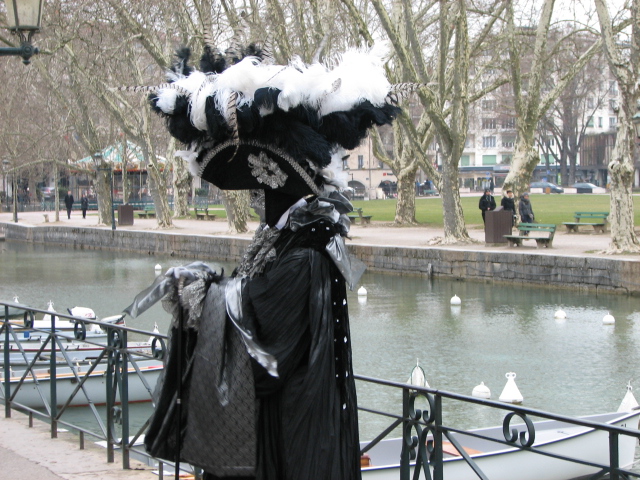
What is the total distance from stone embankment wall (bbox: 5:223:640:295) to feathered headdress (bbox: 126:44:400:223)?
16060 mm

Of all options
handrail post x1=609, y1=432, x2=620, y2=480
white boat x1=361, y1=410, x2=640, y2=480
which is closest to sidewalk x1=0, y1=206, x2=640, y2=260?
white boat x1=361, y1=410, x2=640, y2=480

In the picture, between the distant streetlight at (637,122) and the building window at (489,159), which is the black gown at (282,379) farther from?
the building window at (489,159)

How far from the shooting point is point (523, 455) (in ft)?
23.3

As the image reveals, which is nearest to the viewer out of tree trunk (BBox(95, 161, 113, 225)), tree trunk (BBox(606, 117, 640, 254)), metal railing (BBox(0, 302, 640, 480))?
metal railing (BBox(0, 302, 640, 480))

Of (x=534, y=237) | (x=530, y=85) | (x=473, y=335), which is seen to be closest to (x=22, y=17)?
(x=473, y=335)

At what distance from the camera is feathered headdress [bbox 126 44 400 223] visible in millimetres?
3229

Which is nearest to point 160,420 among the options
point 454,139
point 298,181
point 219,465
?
point 219,465

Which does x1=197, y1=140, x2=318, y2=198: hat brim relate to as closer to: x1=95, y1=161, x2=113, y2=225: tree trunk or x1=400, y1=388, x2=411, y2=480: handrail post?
x1=400, y1=388, x2=411, y2=480: handrail post

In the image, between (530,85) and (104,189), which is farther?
(104,189)

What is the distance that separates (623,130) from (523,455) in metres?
15.2

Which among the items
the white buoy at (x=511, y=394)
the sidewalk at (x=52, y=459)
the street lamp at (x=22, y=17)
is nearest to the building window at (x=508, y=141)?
the white buoy at (x=511, y=394)

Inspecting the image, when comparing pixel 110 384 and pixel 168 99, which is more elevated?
pixel 168 99

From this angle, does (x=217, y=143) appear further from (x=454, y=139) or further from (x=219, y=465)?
(x=454, y=139)

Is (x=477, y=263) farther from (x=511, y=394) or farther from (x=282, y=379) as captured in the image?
(x=282, y=379)
